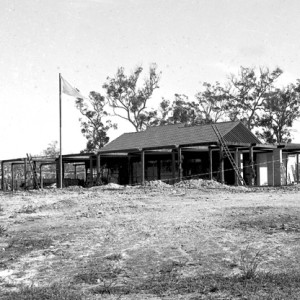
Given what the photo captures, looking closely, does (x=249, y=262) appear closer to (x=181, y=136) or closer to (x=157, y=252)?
(x=157, y=252)

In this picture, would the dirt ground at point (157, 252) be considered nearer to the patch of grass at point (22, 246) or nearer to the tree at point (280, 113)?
the patch of grass at point (22, 246)

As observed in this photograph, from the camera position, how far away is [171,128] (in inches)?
1521

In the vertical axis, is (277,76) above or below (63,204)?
above

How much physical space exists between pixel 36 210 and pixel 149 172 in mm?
23117

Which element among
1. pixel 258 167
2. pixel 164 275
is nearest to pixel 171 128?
pixel 258 167

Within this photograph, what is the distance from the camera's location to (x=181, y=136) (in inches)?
1421

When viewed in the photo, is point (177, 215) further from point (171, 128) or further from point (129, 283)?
point (171, 128)

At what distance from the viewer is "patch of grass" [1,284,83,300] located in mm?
6105

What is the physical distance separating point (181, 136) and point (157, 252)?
27495 millimetres

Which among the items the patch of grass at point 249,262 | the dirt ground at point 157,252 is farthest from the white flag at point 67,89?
the patch of grass at point 249,262

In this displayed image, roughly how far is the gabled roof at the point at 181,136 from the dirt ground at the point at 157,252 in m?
18.2

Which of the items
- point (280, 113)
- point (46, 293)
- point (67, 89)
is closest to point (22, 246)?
point (46, 293)

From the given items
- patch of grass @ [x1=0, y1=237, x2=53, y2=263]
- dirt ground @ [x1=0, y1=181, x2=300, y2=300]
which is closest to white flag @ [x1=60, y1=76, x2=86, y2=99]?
dirt ground @ [x1=0, y1=181, x2=300, y2=300]

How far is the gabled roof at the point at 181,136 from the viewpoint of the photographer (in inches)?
1337
